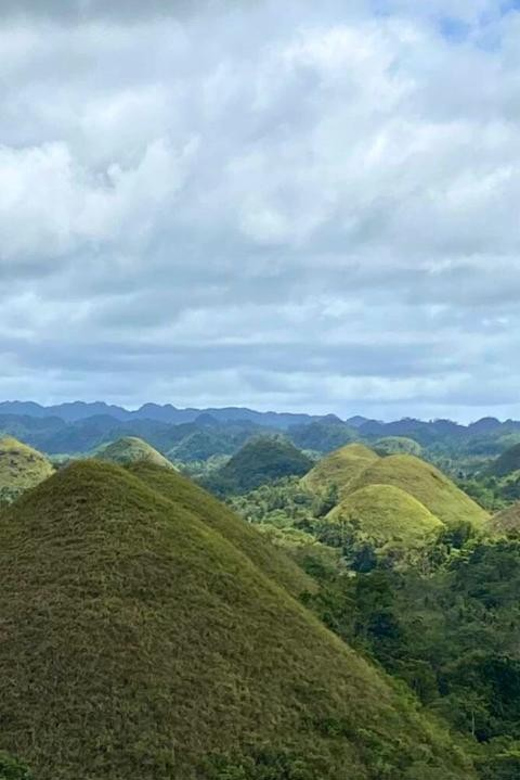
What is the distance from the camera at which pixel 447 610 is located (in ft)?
204

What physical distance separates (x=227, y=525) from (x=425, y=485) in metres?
75.1

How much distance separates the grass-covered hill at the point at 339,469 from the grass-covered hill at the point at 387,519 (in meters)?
27.7

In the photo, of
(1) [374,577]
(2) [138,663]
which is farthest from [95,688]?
(1) [374,577]

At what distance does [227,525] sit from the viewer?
50.9 metres

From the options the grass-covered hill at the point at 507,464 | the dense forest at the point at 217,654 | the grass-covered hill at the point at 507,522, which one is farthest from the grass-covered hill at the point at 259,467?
the dense forest at the point at 217,654

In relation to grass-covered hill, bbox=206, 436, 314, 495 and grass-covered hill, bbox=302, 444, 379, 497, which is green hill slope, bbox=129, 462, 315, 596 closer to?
grass-covered hill, bbox=302, 444, 379, 497

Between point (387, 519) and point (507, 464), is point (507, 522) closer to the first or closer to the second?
point (387, 519)

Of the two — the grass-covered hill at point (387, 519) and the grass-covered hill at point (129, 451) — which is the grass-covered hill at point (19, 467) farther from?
the grass-covered hill at point (387, 519)

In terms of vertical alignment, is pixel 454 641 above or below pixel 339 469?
below

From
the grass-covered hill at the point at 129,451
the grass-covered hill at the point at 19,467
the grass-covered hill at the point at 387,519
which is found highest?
the grass-covered hill at the point at 129,451

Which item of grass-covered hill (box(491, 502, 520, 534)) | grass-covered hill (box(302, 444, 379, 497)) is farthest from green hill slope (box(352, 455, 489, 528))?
grass-covered hill (box(302, 444, 379, 497))

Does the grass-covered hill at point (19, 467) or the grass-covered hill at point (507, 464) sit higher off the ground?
the grass-covered hill at point (507, 464)

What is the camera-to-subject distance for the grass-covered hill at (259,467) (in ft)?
553

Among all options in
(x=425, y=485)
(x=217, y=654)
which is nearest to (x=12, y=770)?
(x=217, y=654)
